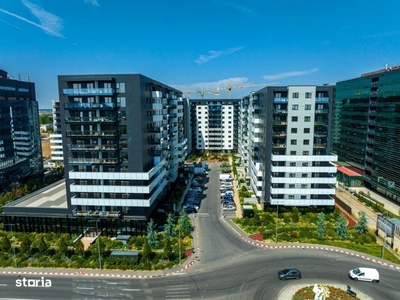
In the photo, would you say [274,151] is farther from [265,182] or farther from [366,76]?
[366,76]

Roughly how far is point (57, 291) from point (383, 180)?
241 feet

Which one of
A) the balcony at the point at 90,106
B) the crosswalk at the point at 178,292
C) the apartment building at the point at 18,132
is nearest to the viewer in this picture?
the crosswalk at the point at 178,292

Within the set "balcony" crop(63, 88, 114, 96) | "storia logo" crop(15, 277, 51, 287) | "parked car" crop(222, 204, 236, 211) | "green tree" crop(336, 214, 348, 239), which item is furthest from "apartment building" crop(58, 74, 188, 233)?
"green tree" crop(336, 214, 348, 239)

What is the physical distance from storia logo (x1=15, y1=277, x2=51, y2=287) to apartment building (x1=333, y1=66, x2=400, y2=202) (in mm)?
72298

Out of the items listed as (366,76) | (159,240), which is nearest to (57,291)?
(159,240)

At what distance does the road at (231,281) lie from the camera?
31909mm

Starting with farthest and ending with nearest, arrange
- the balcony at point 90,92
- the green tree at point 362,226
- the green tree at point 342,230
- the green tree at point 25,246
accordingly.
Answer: the green tree at point 362,226 → the green tree at point 342,230 → the balcony at point 90,92 → the green tree at point 25,246

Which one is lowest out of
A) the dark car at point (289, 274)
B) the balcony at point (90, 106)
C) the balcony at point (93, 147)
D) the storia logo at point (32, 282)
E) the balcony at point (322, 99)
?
the storia logo at point (32, 282)

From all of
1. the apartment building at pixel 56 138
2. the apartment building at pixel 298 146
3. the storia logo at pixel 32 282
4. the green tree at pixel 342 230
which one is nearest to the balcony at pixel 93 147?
the storia logo at pixel 32 282

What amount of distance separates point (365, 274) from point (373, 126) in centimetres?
5019

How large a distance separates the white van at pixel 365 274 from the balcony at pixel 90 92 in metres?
44.1

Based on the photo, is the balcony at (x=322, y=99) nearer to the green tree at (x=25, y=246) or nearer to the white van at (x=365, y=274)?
the white van at (x=365, y=274)

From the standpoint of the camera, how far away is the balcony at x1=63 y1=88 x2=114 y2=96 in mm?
43125

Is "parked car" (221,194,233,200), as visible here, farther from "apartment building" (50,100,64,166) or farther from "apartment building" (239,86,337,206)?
"apartment building" (50,100,64,166)
